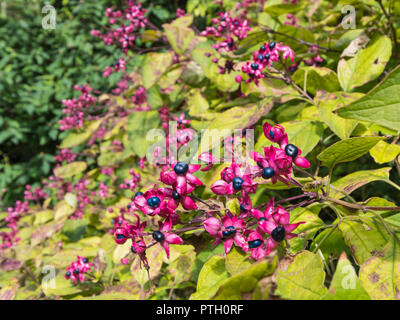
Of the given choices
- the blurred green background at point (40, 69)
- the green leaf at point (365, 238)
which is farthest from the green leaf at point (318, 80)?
the blurred green background at point (40, 69)

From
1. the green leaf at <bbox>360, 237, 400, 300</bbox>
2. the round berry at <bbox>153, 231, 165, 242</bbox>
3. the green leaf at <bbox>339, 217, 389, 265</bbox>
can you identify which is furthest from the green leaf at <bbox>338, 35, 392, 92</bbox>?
the round berry at <bbox>153, 231, 165, 242</bbox>

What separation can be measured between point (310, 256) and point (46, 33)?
6932 millimetres

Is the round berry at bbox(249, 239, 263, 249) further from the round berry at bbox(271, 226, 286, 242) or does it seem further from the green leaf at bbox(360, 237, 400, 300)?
the green leaf at bbox(360, 237, 400, 300)

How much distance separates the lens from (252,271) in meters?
0.48

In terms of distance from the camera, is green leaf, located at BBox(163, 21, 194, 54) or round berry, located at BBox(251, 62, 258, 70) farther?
green leaf, located at BBox(163, 21, 194, 54)

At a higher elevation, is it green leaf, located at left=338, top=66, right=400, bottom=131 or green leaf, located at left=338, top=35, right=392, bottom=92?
green leaf, located at left=338, top=35, right=392, bottom=92

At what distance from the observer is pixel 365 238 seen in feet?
2.42

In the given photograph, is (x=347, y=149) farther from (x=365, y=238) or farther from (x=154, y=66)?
(x=154, y=66)

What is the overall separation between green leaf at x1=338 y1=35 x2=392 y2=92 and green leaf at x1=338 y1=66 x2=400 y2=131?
0.66 metres

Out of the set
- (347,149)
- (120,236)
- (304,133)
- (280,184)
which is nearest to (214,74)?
(304,133)

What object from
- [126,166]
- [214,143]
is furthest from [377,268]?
[126,166]

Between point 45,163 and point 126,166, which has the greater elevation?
point 45,163

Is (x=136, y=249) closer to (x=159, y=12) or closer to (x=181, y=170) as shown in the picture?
(x=181, y=170)

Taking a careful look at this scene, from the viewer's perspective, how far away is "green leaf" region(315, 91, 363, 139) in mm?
949
